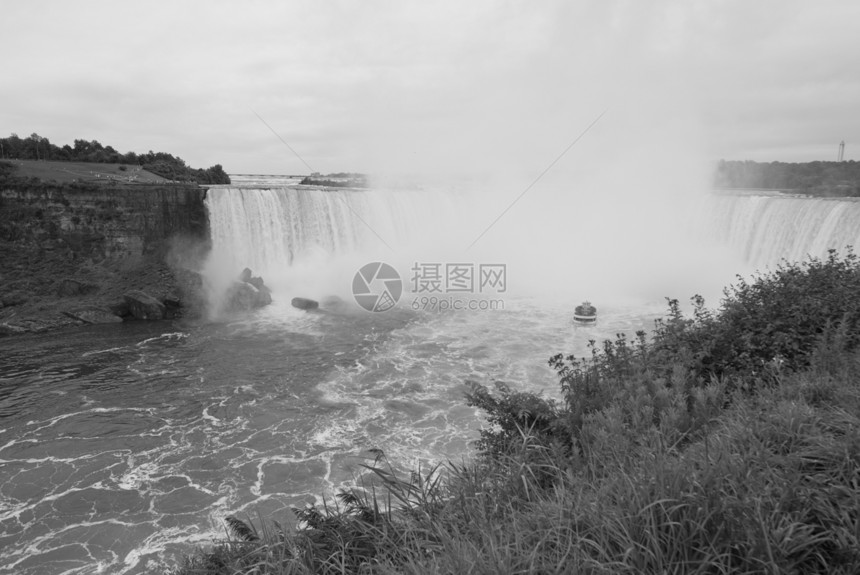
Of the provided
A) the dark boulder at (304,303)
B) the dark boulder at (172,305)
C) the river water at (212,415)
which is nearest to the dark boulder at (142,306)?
the dark boulder at (172,305)

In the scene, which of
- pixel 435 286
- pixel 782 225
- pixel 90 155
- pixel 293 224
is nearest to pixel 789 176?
pixel 782 225

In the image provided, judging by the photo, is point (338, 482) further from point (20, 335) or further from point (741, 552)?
point (20, 335)

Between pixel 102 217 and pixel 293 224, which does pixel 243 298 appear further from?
pixel 102 217

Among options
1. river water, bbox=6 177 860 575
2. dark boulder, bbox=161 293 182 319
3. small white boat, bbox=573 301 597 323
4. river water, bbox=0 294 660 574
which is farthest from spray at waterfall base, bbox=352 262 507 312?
dark boulder, bbox=161 293 182 319

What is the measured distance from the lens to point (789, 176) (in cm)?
4312

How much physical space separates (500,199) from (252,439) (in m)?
25.2

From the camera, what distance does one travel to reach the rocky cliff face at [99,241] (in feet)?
69.3

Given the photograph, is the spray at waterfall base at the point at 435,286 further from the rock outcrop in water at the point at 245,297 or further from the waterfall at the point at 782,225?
the waterfall at the point at 782,225

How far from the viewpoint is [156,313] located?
20.5m

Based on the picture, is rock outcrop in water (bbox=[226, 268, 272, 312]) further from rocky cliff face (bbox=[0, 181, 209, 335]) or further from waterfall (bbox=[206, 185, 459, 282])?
waterfall (bbox=[206, 185, 459, 282])

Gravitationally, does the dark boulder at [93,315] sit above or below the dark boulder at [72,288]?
below

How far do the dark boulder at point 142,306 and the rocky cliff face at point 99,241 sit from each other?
395mm

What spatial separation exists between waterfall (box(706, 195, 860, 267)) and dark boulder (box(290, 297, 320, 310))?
19105mm

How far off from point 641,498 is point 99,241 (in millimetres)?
26569
